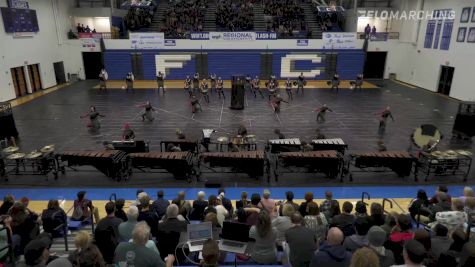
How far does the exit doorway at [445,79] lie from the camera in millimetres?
26375

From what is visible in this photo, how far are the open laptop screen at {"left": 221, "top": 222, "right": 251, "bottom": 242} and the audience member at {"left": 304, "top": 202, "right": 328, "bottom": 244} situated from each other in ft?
4.10

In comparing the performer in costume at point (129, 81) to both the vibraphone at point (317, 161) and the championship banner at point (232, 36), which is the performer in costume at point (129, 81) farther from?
the vibraphone at point (317, 161)

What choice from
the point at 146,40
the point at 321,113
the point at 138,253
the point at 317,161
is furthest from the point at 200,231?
the point at 146,40

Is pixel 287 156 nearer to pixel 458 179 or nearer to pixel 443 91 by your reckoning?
pixel 458 179

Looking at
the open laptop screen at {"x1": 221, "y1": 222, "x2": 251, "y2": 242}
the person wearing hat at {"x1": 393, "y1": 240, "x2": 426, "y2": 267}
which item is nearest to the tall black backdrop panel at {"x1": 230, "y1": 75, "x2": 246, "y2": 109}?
the open laptop screen at {"x1": 221, "y1": 222, "x2": 251, "y2": 242}

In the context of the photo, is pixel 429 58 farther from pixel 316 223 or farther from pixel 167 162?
pixel 316 223

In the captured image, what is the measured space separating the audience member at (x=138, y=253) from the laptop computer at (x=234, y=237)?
1327mm

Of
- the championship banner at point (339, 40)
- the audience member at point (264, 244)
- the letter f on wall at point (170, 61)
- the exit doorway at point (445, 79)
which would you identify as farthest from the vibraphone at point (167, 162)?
the championship banner at point (339, 40)

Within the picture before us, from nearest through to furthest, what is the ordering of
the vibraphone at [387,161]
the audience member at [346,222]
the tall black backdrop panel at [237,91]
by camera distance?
the audience member at [346,222], the vibraphone at [387,161], the tall black backdrop panel at [237,91]

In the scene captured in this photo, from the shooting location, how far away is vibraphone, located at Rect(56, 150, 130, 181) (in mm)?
11609

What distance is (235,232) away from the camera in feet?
19.0

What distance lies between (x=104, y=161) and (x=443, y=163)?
450 inches

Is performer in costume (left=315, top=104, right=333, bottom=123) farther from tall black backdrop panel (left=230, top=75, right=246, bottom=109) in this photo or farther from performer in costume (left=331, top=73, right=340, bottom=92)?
performer in costume (left=331, top=73, right=340, bottom=92)

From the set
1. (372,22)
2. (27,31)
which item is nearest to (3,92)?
(27,31)
